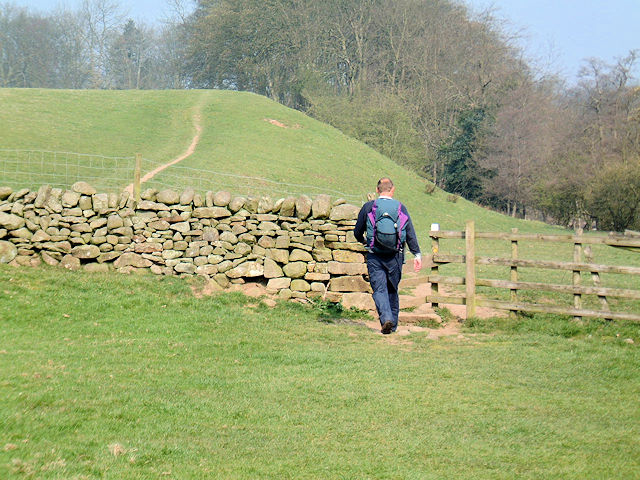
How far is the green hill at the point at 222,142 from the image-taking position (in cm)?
2917

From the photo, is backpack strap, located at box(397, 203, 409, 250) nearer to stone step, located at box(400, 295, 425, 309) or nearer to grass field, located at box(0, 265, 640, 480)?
grass field, located at box(0, 265, 640, 480)

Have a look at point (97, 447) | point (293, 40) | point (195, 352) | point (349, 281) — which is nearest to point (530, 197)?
point (293, 40)

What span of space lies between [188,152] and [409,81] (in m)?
39.5

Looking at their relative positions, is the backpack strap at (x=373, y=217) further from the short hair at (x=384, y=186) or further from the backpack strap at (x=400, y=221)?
the backpack strap at (x=400, y=221)

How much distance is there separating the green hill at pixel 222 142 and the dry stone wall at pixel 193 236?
32.8 feet

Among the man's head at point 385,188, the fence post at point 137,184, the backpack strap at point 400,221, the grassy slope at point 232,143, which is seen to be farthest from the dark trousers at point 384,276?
the grassy slope at point 232,143

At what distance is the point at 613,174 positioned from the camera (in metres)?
34.3

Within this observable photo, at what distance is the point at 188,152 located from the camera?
103 feet

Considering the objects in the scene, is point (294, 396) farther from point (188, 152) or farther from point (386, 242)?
point (188, 152)

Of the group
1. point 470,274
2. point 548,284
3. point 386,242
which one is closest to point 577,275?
point 548,284

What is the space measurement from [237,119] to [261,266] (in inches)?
1134

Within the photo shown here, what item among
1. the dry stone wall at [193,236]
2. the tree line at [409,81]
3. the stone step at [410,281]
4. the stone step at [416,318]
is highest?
the tree line at [409,81]

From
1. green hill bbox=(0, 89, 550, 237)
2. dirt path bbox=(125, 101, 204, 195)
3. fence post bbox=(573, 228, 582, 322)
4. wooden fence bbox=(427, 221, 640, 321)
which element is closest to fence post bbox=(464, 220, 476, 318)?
wooden fence bbox=(427, 221, 640, 321)

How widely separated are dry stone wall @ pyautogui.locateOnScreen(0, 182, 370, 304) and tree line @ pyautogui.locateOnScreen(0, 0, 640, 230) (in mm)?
25854
